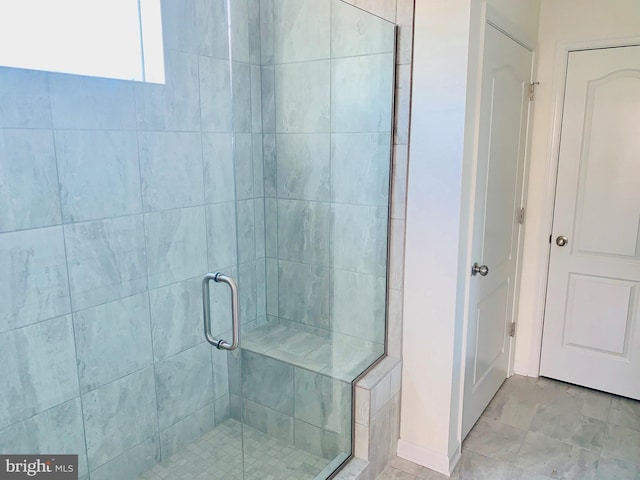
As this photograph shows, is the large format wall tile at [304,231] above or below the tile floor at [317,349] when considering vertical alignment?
above

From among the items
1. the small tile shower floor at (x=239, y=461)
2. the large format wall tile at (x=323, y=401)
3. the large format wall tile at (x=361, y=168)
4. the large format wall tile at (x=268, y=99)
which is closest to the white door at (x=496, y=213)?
the large format wall tile at (x=361, y=168)

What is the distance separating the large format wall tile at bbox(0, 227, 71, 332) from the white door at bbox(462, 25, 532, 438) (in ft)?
5.72

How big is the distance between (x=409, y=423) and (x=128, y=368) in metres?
1.34

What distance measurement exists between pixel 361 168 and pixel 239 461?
150 centimetres

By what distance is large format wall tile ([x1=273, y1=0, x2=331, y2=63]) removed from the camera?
208 cm

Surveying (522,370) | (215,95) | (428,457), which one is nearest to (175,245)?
(215,95)

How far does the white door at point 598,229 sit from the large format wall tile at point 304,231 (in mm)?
1551

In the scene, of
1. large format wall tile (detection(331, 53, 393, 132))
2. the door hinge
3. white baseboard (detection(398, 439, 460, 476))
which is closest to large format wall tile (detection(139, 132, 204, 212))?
large format wall tile (detection(331, 53, 393, 132))

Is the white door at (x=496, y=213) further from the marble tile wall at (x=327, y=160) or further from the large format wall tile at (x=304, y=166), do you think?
the large format wall tile at (x=304, y=166)

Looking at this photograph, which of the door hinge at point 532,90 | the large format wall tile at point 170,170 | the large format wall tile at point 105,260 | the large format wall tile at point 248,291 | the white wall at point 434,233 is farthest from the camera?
the door hinge at point 532,90

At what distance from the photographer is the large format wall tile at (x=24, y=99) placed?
151 centimetres

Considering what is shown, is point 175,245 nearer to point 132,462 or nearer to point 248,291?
point 248,291

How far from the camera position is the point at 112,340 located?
6.23 feet

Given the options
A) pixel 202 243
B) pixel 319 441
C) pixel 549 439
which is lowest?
pixel 549 439
